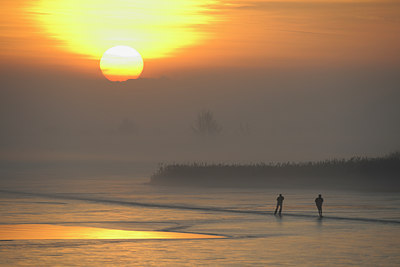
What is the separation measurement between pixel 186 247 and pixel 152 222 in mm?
8793

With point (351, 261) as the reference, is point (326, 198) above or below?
above

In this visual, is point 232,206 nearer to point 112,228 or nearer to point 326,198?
point 326,198

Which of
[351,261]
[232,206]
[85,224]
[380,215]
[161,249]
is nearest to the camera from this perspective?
[351,261]

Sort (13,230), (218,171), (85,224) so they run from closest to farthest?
(13,230) → (85,224) → (218,171)

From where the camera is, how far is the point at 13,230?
31109 millimetres

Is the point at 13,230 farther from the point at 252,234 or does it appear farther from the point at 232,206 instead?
the point at 232,206

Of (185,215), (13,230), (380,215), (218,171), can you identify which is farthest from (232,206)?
(218,171)

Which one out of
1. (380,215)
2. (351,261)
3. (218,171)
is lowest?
(351,261)

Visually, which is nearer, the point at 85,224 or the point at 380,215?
the point at 85,224

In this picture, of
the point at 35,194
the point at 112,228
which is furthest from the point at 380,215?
the point at 35,194

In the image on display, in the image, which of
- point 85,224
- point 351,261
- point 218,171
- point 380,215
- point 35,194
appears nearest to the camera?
point 351,261

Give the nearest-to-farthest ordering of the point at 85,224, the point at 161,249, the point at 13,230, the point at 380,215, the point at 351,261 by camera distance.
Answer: the point at 351,261 → the point at 161,249 → the point at 13,230 → the point at 85,224 → the point at 380,215

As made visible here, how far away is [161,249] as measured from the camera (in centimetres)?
2564

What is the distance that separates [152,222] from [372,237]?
10.2 meters
